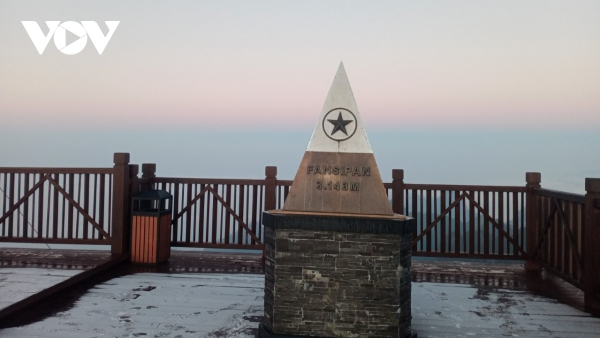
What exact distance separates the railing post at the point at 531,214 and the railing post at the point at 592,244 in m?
2.18

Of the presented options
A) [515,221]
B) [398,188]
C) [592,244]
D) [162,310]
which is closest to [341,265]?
[162,310]

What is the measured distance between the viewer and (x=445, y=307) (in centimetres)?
579

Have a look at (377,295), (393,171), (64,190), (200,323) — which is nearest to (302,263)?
(377,295)

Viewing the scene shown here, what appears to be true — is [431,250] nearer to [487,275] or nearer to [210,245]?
[487,275]

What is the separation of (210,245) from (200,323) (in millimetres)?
3743

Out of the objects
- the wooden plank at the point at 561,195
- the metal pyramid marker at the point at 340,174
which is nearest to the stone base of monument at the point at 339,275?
the metal pyramid marker at the point at 340,174

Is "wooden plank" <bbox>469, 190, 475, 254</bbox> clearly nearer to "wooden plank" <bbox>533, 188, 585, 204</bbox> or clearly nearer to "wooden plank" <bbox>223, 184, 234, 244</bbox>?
"wooden plank" <bbox>533, 188, 585, 204</bbox>

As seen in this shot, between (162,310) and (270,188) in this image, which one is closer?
(162,310)

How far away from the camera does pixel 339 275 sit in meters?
4.42

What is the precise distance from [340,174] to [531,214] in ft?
16.6

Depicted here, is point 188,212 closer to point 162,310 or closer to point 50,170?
point 50,170

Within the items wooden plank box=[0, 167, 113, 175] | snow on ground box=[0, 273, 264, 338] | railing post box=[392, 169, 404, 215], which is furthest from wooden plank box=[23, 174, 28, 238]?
railing post box=[392, 169, 404, 215]

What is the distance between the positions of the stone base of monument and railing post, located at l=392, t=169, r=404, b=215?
156 inches

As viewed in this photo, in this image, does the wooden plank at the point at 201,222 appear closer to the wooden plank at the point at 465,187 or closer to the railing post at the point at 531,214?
the wooden plank at the point at 465,187
